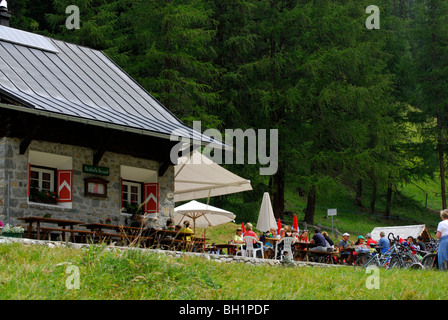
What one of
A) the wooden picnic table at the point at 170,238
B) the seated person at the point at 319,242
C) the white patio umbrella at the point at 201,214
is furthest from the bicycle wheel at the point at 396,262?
the white patio umbrella at the point at 201,214

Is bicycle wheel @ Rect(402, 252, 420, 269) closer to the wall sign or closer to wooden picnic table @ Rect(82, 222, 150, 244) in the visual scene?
wooden picnic table @ Rect(82, 222, 150, 244)

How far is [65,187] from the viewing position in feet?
52.7

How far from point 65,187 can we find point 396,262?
24.6ft

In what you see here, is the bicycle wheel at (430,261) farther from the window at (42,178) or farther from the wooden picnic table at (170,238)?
the window at (42,178)

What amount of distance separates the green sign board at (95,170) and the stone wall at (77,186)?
100mm

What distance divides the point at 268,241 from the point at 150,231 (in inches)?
189

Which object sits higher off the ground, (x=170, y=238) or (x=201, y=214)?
(x=201, y=214)

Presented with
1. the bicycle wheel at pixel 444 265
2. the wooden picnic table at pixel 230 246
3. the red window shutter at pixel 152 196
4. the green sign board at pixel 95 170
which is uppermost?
the green sign board at pixel 95 170

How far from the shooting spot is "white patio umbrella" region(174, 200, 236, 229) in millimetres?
19828

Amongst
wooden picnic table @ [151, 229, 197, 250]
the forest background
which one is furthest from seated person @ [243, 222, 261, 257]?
the forest background

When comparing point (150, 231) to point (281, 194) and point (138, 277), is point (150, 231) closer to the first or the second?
point (138, 277)

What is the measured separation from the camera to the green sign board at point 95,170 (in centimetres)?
1644

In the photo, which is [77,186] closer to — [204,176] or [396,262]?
[204,176]

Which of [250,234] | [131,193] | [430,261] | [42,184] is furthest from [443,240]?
[42,184]
